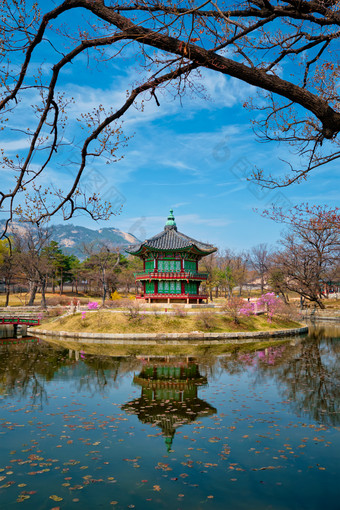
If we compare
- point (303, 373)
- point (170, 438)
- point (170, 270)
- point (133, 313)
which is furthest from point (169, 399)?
point (170, 270)

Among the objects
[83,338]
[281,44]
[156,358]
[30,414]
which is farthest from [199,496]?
[83,338]

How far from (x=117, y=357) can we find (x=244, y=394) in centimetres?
966

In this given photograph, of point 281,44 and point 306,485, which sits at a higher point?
point 281,44

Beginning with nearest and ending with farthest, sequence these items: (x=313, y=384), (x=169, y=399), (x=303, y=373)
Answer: (x=169, y=399) < (x=313, y=384) < (x=303, y=373)

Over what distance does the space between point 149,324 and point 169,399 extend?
18266 millimetres

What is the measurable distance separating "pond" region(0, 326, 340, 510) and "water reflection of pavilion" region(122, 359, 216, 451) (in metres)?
0.04

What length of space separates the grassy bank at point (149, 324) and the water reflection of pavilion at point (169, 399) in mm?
11805

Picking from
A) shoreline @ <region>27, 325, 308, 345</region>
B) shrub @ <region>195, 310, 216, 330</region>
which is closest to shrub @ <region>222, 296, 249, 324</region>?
shrub @ <region>195, 310, 216, 330</region>

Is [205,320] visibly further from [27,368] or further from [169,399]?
[169,399]

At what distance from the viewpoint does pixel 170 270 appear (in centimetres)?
4122

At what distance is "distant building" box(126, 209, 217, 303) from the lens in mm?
40281

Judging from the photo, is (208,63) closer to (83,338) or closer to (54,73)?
(54,73)

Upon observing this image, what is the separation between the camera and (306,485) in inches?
253

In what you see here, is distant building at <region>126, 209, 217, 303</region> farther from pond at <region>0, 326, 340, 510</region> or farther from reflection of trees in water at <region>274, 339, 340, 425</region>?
pond at <region>0, 326, 340, 510</region>
